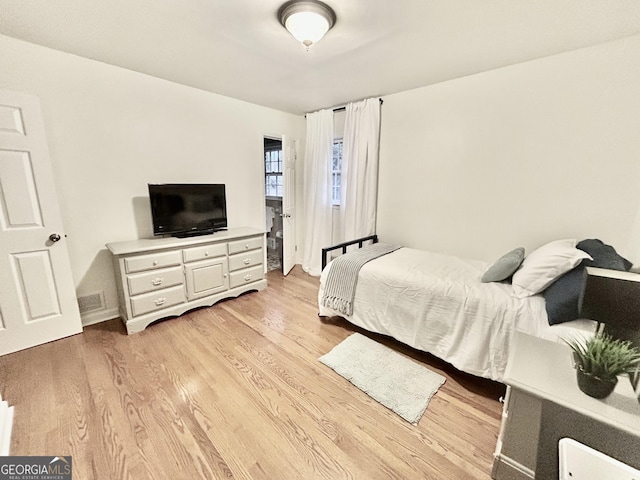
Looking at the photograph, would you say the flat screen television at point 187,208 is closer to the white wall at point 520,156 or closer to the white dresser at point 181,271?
the white dresser at point 181,271

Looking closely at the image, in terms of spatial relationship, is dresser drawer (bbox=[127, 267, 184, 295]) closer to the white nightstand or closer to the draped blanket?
the draped blanket

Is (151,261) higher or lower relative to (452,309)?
higher

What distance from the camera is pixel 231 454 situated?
1396 mm

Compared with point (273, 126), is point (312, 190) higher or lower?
lower

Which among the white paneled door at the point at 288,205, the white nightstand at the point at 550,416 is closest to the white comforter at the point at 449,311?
the white nightstand at the point at 550,416

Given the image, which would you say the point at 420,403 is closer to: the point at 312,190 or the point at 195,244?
the point at 195,244

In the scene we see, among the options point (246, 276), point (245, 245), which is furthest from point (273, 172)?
point (246, 276)

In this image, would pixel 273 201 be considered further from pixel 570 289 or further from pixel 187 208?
pixel 570 289

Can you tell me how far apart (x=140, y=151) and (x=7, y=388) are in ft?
7.14

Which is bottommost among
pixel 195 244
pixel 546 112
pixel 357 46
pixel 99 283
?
pixel 99 283

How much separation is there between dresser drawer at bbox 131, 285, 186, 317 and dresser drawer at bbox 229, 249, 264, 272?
0.61m

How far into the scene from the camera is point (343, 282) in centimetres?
257

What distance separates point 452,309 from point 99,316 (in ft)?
10.9

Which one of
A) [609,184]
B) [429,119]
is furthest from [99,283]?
[609,184]
